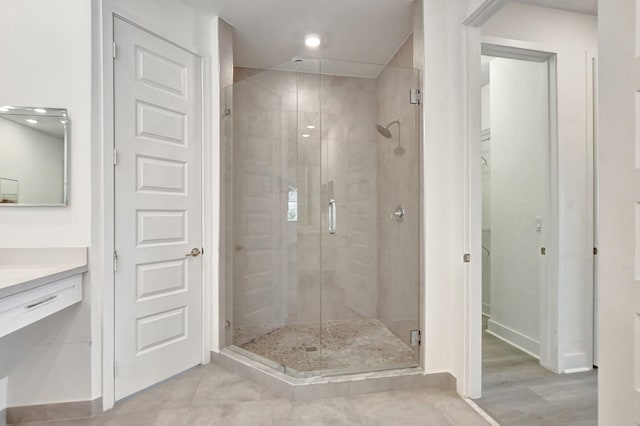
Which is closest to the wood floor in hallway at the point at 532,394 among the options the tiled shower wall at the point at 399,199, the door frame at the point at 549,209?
the door frame at the point at 549,209

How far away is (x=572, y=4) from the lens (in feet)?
7.79

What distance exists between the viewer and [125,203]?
2.03 meters

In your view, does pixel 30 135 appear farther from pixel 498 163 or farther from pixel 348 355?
pixel 498 163

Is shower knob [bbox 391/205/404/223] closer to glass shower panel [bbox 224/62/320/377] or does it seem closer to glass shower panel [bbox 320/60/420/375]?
glass shower panel [bbox 320/60/420/375]

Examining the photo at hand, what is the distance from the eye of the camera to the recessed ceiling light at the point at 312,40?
2.82 meters

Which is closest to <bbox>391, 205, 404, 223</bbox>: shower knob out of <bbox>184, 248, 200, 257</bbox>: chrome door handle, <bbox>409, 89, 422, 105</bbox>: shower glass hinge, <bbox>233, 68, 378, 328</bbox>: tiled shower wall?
<bbox>233, 68, 378, 328</bbox>: tiled shower wall

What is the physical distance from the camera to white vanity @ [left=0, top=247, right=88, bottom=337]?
1.32 metres

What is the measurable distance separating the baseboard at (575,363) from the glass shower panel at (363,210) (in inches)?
45.0

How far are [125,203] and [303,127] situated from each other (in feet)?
4.58

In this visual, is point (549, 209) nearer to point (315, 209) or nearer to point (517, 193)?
point (517, 193)

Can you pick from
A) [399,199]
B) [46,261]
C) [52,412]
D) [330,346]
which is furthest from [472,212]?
[52,412]

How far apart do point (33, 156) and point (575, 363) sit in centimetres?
371

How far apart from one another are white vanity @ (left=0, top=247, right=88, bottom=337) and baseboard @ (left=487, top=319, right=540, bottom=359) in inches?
125

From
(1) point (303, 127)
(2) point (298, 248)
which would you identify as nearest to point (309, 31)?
(1) point (303, 127)
